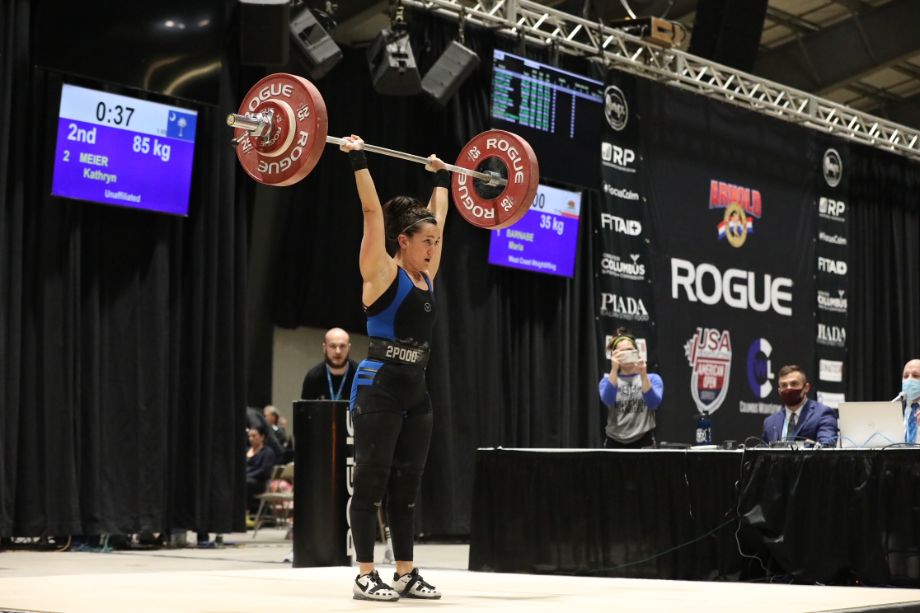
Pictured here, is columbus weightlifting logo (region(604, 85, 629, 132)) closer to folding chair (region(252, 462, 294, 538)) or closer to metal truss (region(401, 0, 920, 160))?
metal truss (region(401, 0, 920, 160))

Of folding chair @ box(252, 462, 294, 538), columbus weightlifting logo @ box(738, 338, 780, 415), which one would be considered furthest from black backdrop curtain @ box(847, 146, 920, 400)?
folding chair @ box(252, 462, 294, 538)

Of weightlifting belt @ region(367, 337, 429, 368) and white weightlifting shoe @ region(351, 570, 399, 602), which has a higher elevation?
weightlifting belt @ region(367, 337, 429, 368)

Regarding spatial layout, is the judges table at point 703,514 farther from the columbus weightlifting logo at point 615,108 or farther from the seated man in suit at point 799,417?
the columbus weightlifting logo at point 615,108

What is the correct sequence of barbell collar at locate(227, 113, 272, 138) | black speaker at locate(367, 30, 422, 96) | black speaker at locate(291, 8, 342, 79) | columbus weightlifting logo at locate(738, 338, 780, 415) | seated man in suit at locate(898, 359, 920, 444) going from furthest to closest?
columbus weightlifting logo at locate(738, 338, 780, 415) → black speaker at locate(367, 30, 422, 96) → black speaker at locate(291, 8, 342, 79) → seated man in suit at locate(898, 359, 920, 444) → barbell collar at locate(227, 113, 272, 138)

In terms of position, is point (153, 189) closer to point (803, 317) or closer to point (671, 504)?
point (671, 504)

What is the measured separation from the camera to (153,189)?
7707 mm

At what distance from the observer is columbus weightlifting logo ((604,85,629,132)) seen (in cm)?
1023

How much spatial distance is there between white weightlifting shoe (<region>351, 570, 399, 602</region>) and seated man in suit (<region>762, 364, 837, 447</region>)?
2766mm

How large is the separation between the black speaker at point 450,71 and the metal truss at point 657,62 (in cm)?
35

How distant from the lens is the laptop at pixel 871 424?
17.8 ft

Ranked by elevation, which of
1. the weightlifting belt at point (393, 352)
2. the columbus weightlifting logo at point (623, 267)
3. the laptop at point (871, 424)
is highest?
the columbus weightlifting logo at point (623, 267)

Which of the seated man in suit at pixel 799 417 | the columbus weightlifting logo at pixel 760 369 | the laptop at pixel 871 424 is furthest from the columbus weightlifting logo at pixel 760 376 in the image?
the laptop at pixel 871 424

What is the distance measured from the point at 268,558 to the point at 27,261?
217 cm

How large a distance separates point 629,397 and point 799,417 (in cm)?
110
